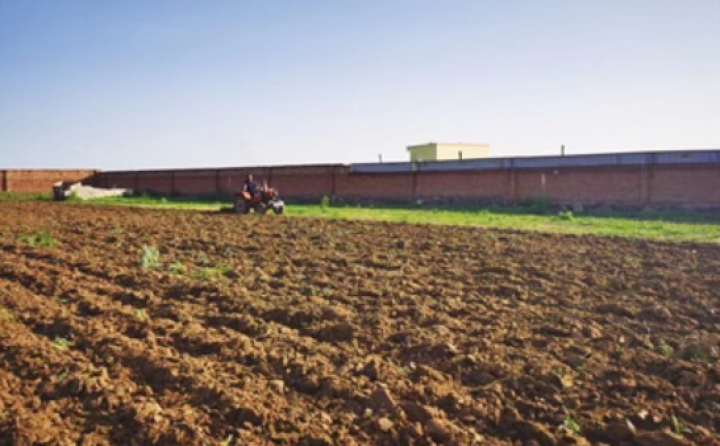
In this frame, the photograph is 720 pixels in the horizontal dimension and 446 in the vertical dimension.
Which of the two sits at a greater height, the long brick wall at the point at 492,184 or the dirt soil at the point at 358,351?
the long brick wall at the point at 492,184

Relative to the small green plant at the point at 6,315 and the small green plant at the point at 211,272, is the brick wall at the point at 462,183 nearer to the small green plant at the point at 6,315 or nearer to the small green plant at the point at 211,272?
the small green plant at the point at 211,272

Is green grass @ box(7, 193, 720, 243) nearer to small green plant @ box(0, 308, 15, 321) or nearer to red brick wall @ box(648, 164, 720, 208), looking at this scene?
red brick wall @ box(648, 164, 720, 208)

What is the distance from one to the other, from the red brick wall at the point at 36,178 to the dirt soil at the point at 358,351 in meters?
37.1

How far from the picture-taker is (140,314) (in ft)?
23.2

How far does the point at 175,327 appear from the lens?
21.7 ft

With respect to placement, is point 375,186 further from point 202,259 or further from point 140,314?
point 140,314

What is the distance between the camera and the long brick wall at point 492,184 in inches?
878

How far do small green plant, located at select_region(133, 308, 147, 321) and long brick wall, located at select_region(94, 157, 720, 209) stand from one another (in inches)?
810

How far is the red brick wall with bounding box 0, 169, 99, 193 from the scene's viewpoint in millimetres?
43000

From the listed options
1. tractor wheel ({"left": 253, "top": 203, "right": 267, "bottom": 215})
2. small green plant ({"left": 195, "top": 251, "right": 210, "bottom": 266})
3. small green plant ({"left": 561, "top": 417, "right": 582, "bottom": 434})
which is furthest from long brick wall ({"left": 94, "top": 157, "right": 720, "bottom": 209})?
small green plant ({"left": 561, "top": 417, "right": 582, "bottom": 434})

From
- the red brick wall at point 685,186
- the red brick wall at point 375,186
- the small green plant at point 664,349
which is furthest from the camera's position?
the red brick wall at point 375,186

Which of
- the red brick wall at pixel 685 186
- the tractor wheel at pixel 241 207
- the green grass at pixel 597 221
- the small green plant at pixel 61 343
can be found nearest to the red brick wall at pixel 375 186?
the green grass at pixel 597 221

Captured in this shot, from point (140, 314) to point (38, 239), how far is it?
7.82m

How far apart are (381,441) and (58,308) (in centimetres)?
485
